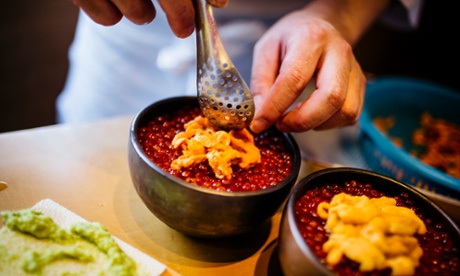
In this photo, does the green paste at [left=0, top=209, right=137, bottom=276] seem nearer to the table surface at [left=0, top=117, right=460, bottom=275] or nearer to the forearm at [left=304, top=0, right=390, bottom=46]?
the table surface at [left=0, top=117, right=460, bottom=275]

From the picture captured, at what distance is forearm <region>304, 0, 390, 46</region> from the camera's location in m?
1.80

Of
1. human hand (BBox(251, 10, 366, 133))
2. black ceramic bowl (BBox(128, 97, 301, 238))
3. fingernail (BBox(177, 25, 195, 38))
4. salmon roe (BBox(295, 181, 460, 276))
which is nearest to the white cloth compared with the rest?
human hand (BBox(251, 10, 366, 133))

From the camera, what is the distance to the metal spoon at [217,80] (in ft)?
4.08

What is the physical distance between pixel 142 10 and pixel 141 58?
943mm

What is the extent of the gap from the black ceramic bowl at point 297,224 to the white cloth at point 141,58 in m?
1.04

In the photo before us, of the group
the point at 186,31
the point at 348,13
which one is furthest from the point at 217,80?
the point at 348,13

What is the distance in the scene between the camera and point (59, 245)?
3.57ft

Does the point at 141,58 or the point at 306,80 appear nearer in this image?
the point at 306,80

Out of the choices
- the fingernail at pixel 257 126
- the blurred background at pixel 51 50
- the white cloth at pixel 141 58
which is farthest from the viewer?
the blurred background at pixel 51 50

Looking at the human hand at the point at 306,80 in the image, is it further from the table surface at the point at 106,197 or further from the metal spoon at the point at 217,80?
the table surface at the point at 106,197

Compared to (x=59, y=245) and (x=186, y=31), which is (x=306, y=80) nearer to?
(x=186, y=31)

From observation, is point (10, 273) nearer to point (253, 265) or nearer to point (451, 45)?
point (253, 265)

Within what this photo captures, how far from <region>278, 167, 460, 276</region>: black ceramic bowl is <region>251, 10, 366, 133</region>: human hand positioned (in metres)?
0.24

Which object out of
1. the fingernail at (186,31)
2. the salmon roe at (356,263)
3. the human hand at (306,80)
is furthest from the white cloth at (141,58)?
the salmon roe at (356,263)
